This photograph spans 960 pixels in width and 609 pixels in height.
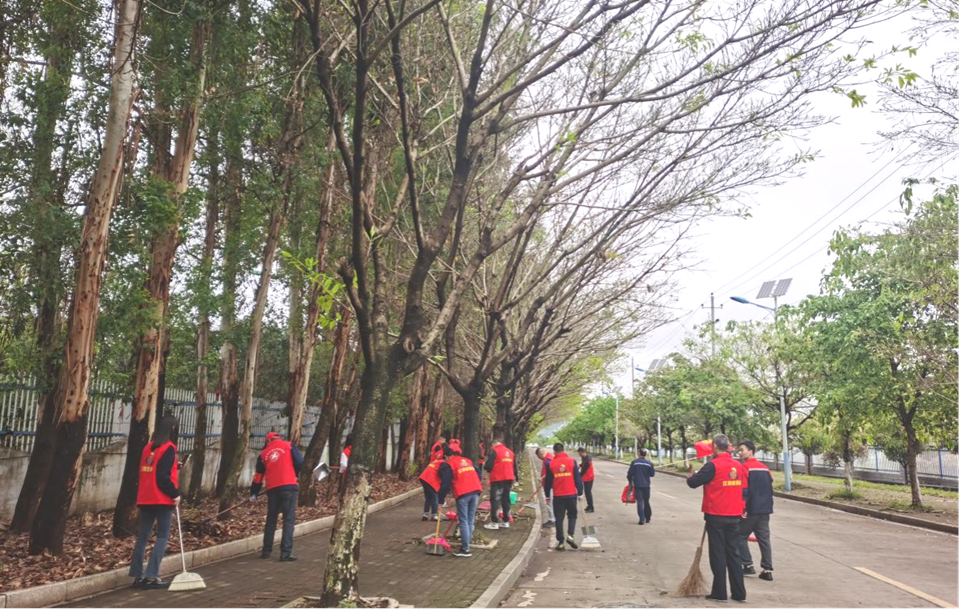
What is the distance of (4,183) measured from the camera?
1021cm

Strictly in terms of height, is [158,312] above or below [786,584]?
above

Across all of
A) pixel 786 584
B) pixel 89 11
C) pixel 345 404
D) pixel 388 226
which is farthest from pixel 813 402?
pixel 89 11

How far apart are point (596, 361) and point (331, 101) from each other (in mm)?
9580

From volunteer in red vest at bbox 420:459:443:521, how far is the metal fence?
5.63 metres

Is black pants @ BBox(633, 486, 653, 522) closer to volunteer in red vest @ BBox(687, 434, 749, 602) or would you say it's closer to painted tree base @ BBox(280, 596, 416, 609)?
volunteer in red vest @ BBox(687, 434, 749, 602)

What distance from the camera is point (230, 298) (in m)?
13.5

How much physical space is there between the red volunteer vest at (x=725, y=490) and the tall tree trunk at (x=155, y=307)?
25.1ft

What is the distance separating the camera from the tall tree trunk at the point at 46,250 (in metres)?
9.20

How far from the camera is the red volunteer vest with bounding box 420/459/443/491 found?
13023 millimetres

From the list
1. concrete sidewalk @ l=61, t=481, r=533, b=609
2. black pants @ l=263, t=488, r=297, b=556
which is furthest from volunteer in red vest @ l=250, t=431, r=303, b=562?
concrete sidewalk @ l=61, t=481, r=533, b=609

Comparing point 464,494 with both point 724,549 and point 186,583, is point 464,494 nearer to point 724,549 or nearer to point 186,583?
point 724,549

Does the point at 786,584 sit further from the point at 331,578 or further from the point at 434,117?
the point at 434,117

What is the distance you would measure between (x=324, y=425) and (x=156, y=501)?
7.00 meters

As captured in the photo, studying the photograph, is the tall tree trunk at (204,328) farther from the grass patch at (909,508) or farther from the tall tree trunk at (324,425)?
the grass patch at (909,508)
